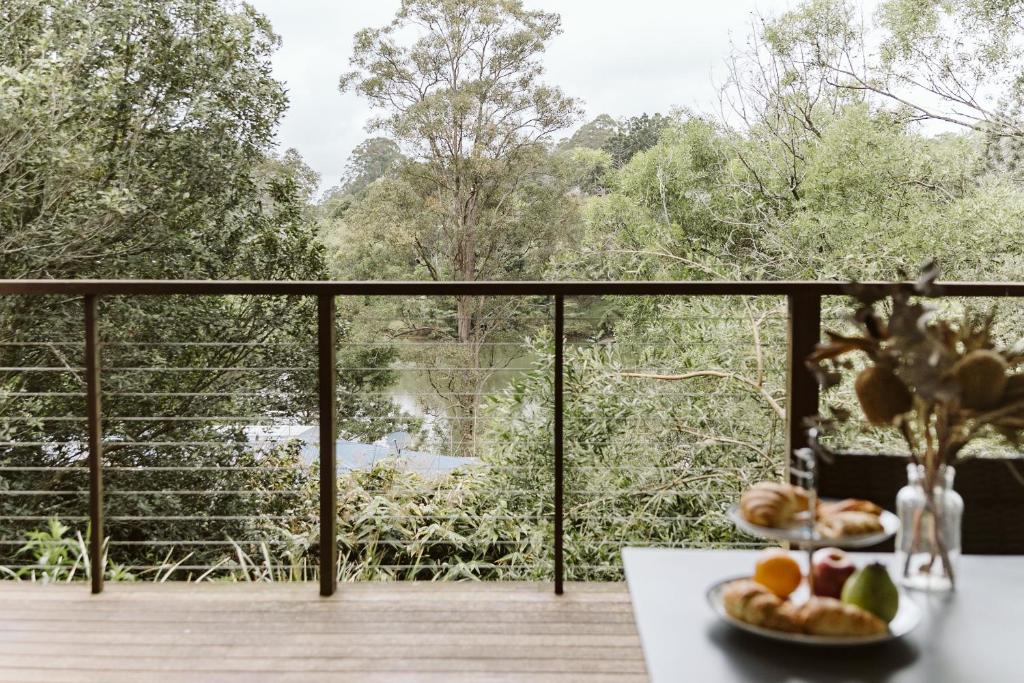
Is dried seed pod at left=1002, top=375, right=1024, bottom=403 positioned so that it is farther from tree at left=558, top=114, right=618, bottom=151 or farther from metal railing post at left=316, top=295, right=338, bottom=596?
tree at left=558, top=114, right=618, bottom=151

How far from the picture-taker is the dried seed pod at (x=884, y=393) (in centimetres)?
109

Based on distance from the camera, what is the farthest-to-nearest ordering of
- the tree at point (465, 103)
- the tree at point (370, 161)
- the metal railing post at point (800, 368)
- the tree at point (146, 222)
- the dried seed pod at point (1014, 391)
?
the tree at point (370, 161) → the tree at point (465, 103) → the tree at point (146, 222) → the metal railing post at point (800, 368) → the dried seed pod at point (1014, 391)

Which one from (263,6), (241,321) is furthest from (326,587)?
(263,6)

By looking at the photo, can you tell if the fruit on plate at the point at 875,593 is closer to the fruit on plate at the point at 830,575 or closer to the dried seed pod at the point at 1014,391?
the fruit on plate at the point at 830,575

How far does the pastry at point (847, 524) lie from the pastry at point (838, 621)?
0.31 ft

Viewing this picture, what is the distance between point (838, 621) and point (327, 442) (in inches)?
78.6

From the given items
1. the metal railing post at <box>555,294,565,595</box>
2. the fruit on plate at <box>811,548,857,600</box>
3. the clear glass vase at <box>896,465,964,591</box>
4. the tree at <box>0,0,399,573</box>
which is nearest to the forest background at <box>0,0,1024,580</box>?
the tree at <box>0,0,399,573</box>

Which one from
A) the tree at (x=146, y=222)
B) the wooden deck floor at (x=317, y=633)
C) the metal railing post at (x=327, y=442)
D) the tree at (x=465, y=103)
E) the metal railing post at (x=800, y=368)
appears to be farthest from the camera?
the tree at (x=465, y=103)

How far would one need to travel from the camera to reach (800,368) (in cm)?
262

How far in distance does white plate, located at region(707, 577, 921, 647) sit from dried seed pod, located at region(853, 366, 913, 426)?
0.73 feet

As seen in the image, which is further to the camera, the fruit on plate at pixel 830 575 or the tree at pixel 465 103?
the tree at pixel 465 103

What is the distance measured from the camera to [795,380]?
2611mm

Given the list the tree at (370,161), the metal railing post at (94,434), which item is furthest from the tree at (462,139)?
the metal railing post at (94,434)

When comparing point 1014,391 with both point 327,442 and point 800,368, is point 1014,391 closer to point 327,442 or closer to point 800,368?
point 800,368
